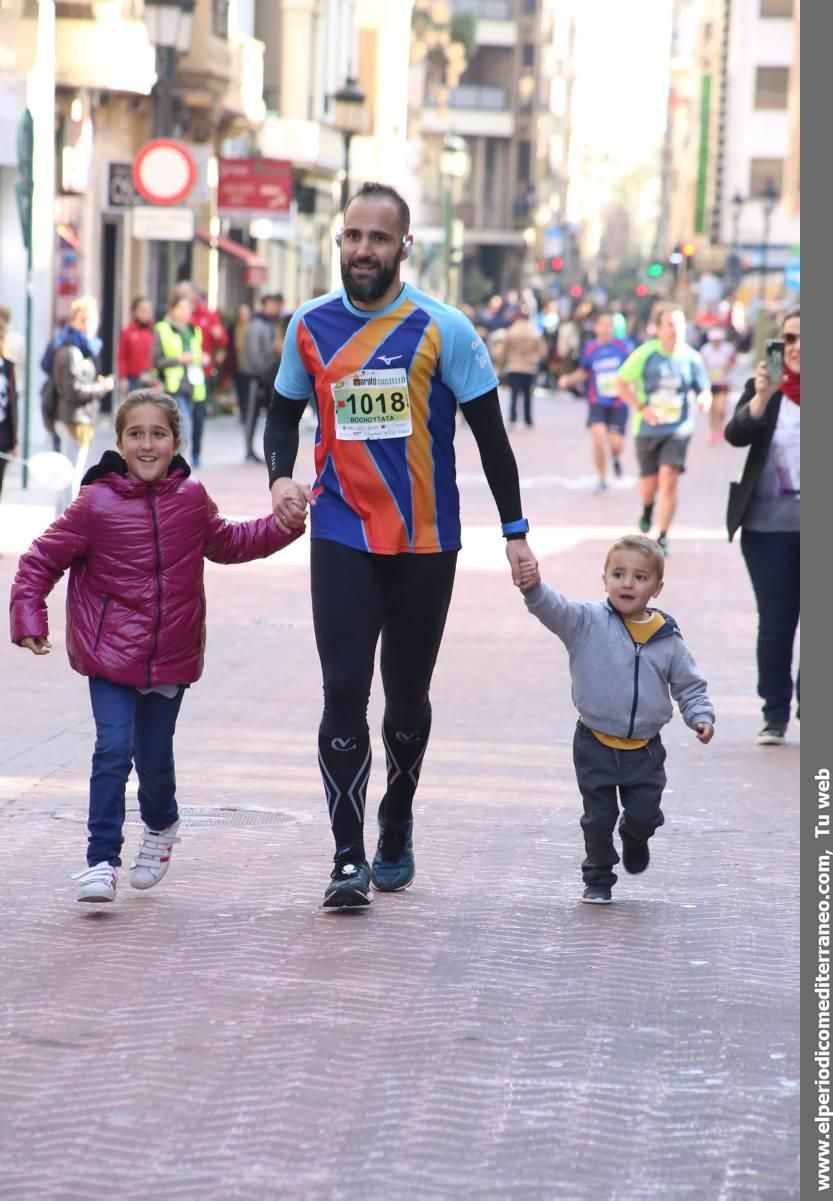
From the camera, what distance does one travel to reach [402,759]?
726 centimetres

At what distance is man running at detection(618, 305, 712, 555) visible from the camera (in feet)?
61.2

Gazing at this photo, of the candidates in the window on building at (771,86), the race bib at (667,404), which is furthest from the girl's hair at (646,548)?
the window on building at (771,86)

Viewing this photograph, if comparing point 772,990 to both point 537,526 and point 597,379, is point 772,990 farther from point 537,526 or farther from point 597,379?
point 597,379

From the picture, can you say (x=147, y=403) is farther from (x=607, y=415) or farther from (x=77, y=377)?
(x=607, y=415)

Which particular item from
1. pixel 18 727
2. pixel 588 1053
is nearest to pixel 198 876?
pixel 588 1053

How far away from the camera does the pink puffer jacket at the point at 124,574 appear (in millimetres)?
6938

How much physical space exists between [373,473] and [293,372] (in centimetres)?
39

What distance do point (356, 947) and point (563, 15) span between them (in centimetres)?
15210

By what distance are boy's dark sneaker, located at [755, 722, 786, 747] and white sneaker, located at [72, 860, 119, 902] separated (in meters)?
4.43

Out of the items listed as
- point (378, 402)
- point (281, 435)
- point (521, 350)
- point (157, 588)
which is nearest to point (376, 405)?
point (378, 402)

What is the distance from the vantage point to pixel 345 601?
6.88m

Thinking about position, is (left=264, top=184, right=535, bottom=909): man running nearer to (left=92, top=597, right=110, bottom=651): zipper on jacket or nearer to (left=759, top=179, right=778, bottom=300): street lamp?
(left=92, top=597, right=110, bottom=651): zipper on jacket

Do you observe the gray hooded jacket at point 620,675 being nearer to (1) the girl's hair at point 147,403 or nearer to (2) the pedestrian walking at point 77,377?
(1) the girl's hair at point 147,403

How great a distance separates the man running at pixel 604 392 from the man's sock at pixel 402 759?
58.1 feet
